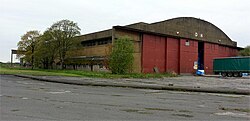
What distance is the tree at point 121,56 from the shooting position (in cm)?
4375

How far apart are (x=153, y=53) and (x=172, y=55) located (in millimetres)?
5955

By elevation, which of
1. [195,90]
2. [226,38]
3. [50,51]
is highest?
[226,38]

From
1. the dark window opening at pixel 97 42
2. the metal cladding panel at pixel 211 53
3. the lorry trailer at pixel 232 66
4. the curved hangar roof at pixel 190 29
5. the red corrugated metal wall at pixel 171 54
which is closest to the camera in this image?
the lorry trailer at pixel 232 66

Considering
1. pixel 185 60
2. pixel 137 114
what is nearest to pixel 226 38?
pixel 185 60

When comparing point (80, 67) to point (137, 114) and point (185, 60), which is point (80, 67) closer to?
point (185, 60)

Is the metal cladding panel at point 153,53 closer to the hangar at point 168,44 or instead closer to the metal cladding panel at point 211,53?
the hangar at point 168,44

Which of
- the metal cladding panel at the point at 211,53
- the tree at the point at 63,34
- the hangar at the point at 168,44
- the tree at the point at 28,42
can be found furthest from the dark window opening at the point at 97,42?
the metal cladding panel at the point at 211,53

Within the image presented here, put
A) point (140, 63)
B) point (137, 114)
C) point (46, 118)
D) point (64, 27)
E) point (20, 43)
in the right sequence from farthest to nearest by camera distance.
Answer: point (20, 43)
point (64, 27)
point (140, 63)
point (137, 114)
point (46, 118)

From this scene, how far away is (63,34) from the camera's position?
57.4 meters

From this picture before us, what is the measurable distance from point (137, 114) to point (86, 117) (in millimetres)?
1590

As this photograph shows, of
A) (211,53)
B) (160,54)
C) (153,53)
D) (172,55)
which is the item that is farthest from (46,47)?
(211,53)

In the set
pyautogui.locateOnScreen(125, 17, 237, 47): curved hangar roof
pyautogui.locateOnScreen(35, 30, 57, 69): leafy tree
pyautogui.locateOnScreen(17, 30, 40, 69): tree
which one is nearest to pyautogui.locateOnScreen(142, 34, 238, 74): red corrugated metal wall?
pyautogui.locateOnScreen(125, 17, 237, 47): curved hangar roof

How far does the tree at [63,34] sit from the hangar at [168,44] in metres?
2.72

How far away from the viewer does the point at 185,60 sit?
6159 centimetres
